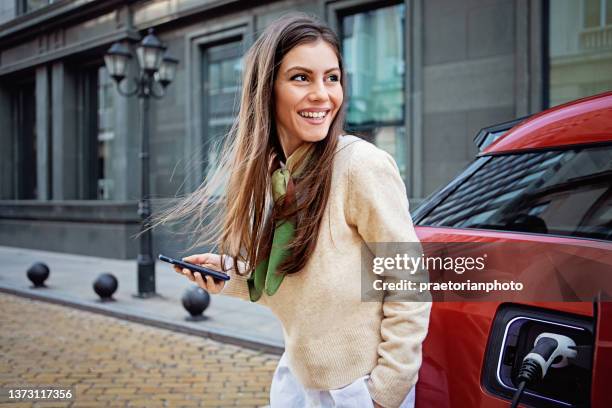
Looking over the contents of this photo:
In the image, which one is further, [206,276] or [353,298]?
[206,276]

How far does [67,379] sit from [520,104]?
7634mm

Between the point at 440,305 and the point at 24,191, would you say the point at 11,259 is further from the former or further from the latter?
the point at 440,305

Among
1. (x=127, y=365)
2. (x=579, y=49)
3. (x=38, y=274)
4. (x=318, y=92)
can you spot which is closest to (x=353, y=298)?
(x=318, y=92)

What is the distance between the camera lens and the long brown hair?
162cm

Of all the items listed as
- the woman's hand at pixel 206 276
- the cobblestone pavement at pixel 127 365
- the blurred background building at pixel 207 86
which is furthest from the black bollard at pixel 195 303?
the woman's hand at pixel 206 276

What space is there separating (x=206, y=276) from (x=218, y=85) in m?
12.2

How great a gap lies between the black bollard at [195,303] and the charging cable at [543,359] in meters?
5.85

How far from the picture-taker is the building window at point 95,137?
1595 centimetres

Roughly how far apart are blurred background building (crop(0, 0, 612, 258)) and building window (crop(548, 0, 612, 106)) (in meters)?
0.02

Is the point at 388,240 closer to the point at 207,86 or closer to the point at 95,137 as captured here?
the point at 207,86

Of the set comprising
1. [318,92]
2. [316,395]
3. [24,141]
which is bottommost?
[316,395]

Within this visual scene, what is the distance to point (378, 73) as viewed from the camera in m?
10.7

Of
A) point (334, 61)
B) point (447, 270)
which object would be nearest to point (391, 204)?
point (447, 270)

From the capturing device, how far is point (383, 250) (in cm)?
154
